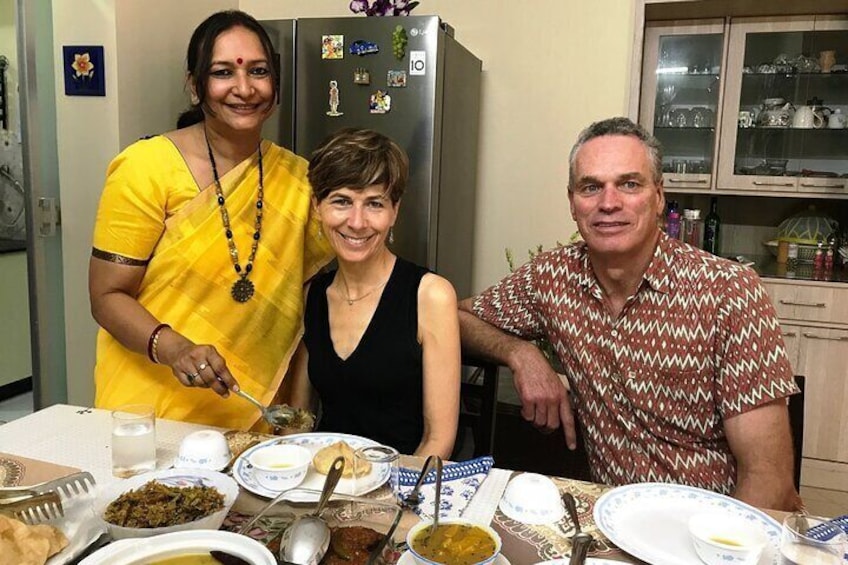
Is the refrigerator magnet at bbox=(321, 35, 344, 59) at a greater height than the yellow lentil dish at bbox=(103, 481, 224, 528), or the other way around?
the refrigerator magnet at bbox=(321, 35, 344, 59)

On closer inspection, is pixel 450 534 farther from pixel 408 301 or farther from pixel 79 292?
pixel 79 292

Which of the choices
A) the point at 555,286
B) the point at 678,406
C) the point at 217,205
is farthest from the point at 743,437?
the point at 217,205

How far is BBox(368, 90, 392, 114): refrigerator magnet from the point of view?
2334 millimetres

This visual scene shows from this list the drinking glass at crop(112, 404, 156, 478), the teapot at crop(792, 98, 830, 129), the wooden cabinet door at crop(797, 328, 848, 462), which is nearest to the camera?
the drinking glass at crop(112, 404, 156, 478)

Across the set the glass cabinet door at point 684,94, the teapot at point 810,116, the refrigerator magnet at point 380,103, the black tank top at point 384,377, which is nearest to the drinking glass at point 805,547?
the black tank top at point 384,377

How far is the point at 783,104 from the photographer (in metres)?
3.05

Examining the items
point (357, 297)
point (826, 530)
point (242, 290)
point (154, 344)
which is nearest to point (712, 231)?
point (357, 297)

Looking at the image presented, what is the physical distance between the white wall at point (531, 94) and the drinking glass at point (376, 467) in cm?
220

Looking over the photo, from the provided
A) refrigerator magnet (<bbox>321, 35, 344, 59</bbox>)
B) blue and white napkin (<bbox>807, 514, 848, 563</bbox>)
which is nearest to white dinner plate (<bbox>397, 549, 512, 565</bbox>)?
blue and white napkin (<bbox>807, 514, 848, 563</bbox>)

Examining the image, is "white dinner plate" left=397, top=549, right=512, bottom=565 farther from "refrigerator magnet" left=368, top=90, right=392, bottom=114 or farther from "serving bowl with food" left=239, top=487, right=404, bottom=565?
"refrigerator magnet" left=368, top=90, right=392, bottom=114

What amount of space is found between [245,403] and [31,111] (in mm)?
1490

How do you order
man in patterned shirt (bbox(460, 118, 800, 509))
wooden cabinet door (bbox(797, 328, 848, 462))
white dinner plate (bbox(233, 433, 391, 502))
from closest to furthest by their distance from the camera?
white dinner plate (bbox(233, 433, 391, 502)), man in patterned shirt (bbox(460, 118, 800, 509)), wooden cabinet door (bbox(797, 328, 848, 462))

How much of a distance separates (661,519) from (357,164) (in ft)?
2.72

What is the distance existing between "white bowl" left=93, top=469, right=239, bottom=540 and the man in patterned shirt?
2.24ft
